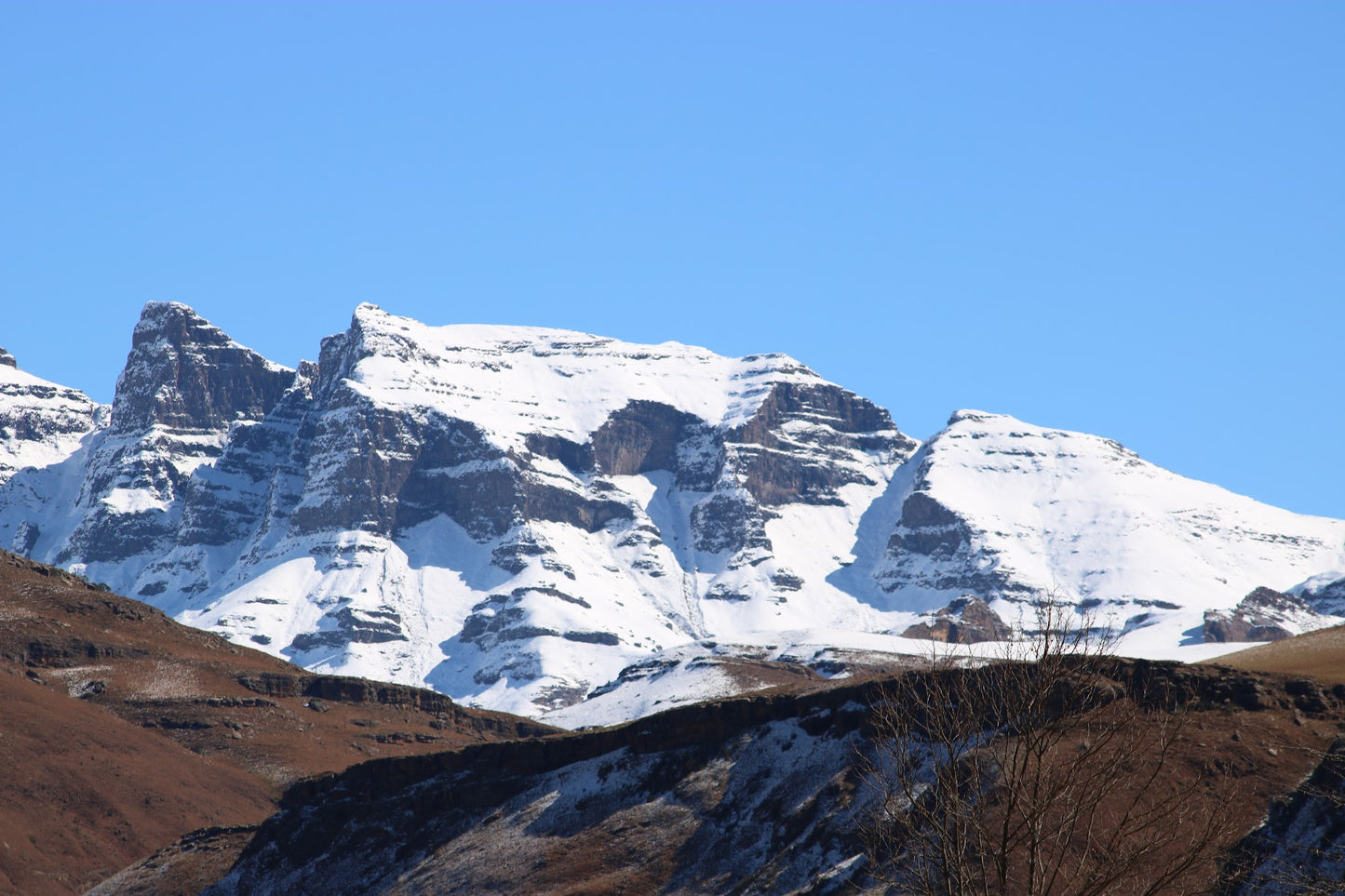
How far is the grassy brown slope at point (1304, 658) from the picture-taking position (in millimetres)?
120188

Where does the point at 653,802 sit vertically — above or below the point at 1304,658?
below

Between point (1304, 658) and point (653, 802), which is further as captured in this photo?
point (653, 802)

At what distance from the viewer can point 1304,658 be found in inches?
5049

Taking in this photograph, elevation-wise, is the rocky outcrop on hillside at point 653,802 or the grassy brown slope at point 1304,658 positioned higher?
the grassy brown slope at point 1304,658

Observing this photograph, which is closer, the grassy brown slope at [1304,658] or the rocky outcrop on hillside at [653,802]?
the rocky outcrop on hillside at [653,802]

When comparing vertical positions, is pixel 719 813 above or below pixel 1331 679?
below

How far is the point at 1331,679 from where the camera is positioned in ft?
380

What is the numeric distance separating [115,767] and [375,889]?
71.2 metres

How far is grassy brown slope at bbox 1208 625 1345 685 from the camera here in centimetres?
12019

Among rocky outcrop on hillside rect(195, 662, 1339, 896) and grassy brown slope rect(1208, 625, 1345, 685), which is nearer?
rocky outcrop on hillside rect(195, 662, 1339, 896)

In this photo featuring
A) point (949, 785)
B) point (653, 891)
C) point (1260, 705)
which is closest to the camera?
point (949, 785)

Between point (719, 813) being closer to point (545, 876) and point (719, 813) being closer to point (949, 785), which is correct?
point (545, 876)

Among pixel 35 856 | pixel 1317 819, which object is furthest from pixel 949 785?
pixel 35 856

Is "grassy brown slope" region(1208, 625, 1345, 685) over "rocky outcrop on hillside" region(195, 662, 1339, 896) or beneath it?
over
